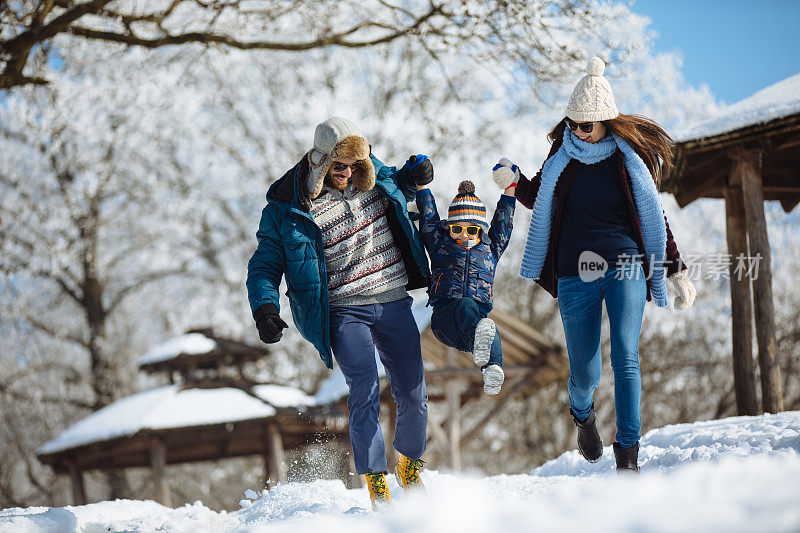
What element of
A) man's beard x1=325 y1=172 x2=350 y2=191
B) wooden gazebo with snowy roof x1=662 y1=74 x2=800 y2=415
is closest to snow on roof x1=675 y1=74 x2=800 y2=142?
wooden gazebo with snowy roof x1=662 y1=74 x2=800 y2=415

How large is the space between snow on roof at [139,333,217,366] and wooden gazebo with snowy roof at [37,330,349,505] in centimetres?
2

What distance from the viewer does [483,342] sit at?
399 cm

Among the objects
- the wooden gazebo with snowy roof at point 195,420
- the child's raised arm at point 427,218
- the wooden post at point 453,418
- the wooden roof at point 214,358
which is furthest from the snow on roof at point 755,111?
the wooden roof at point 214,358

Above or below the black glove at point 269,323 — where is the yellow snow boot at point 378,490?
below

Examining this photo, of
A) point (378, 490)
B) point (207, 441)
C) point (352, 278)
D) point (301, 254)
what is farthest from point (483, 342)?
point (207, 441)

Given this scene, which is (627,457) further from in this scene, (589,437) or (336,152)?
(336,152)

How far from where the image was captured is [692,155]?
26.3 feet

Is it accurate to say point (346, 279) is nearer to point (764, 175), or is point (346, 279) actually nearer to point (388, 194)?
point (388, 194)

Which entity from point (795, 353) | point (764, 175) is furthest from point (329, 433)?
point (795, 353)

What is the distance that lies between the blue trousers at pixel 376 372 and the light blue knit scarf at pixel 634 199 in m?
0.79

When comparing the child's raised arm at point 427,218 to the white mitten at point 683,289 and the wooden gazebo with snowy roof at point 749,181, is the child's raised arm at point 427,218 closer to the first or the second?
the white mitten at point 683,289

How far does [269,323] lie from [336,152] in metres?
0.90

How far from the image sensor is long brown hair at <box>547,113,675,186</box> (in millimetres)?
4211

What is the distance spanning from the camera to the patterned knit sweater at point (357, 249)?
411 centimetres
